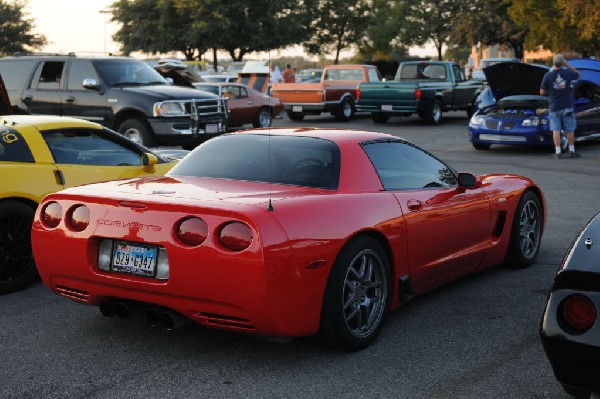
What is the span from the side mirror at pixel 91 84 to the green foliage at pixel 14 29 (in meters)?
41.6

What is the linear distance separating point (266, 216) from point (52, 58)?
12905 mm

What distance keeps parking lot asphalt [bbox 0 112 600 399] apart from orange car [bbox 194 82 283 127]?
16.7 metres

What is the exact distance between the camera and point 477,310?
5988mm

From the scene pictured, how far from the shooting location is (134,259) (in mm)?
4875

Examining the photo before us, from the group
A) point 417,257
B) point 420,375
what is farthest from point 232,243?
point 417,257

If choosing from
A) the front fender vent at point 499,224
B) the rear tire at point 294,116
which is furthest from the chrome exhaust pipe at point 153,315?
the rear tire at point 294,116

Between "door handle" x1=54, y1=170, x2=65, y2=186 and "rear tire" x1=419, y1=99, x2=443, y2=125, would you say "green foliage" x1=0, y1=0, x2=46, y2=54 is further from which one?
"door handle" x1=54, y1=170, x2=65, y2=186

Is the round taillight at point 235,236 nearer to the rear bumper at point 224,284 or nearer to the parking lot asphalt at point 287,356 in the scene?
the rear bumper at point 224,284

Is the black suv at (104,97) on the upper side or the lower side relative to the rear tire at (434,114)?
upper

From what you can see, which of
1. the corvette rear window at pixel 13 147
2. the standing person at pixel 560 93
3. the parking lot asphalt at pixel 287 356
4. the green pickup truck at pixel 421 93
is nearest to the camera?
the parking lot asphalt at pixel 287 356

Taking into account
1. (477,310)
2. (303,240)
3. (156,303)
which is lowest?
(477,310)

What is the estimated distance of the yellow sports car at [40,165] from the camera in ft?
21.6

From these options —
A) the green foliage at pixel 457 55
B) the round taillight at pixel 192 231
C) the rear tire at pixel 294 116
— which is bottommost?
the green foliage at pixel 457 55

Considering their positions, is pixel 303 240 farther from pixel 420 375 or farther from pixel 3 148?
pixel 3 148
